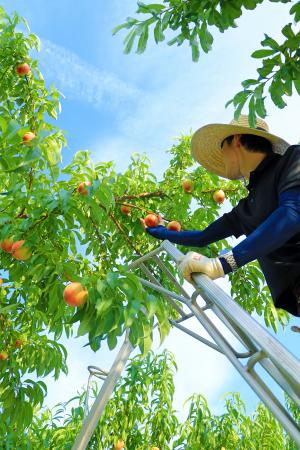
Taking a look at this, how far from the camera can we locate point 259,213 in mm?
1930

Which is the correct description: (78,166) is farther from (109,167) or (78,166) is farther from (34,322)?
(34,322)

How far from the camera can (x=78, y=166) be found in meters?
3.11

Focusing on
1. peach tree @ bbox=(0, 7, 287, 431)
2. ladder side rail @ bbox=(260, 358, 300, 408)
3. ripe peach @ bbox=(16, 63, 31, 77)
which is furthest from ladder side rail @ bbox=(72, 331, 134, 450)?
ripe peach @ bbox=(16, 63, 31, 77)

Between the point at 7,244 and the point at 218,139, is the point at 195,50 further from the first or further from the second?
the point at 7,244

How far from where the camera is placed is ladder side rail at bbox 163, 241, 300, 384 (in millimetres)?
987

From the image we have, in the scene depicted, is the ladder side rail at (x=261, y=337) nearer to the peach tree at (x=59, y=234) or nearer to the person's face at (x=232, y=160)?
the peach tree at (x=59, y=234)

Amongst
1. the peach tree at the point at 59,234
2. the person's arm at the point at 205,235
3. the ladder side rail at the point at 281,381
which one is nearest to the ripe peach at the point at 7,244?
the peach tree at the point at 59,234

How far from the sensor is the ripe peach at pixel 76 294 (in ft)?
4.84

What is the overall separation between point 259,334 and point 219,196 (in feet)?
8.69

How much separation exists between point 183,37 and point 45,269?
117 centimetres

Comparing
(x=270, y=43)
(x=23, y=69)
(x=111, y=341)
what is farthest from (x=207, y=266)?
(x=23, y=69)

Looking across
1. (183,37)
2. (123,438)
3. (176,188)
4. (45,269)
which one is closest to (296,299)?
(45,269)

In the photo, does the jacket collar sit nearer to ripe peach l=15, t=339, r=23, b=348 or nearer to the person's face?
the person's face

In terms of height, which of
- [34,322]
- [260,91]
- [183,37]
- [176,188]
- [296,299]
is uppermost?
[176,188]
